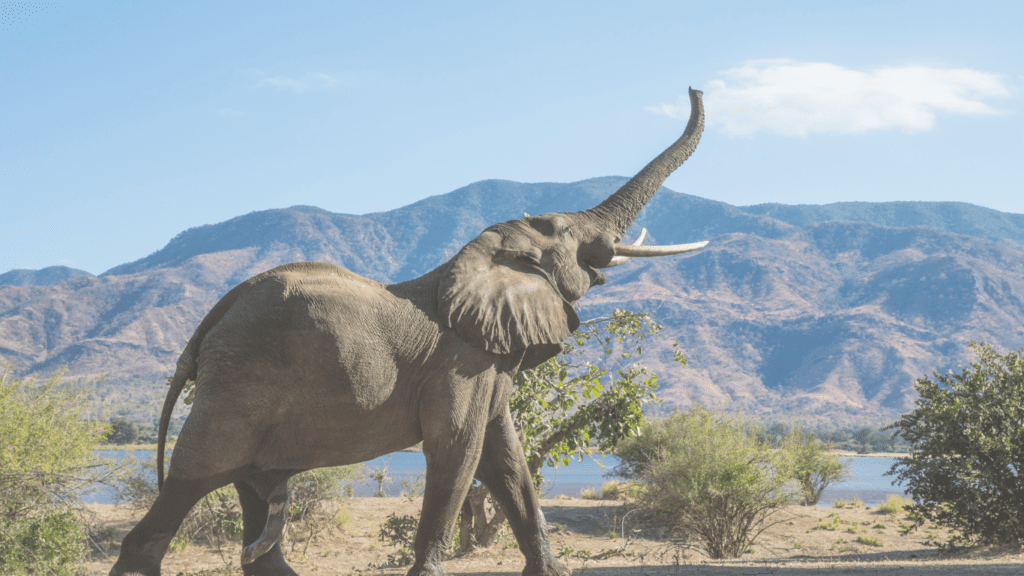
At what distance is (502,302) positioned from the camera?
5898mm

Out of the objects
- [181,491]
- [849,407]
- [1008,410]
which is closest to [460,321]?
[181,491]

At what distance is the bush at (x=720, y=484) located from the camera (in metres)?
13.9

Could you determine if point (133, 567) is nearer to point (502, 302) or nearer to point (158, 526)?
point (158, 526)

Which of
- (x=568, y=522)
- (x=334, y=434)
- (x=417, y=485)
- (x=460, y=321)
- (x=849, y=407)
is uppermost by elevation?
(x=460, y=321)

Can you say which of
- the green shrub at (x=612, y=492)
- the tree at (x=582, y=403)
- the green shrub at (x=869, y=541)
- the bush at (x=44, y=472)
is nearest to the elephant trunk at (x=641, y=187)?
the tree at (x=582, y=403)

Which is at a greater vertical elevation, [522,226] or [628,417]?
[522,226]

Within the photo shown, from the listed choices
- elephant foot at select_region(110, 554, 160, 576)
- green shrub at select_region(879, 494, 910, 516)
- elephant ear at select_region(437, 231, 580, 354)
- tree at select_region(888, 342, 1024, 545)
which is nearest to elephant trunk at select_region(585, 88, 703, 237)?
elephant ear at select_region(437, 231, 580, 354)

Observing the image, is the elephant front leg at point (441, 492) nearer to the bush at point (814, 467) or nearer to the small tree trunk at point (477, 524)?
the small tree trunk at point (477, 524)

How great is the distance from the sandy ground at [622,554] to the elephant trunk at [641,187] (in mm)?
3365

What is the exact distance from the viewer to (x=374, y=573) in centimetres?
838

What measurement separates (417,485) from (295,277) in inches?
568

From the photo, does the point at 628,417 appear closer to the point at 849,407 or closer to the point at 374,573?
the point at 374,573

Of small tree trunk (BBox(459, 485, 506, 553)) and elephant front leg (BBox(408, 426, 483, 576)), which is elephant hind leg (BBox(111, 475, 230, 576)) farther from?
small tree trunk (BBox(459, 485, 506, 553))

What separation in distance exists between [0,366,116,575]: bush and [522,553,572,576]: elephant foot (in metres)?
4.51
